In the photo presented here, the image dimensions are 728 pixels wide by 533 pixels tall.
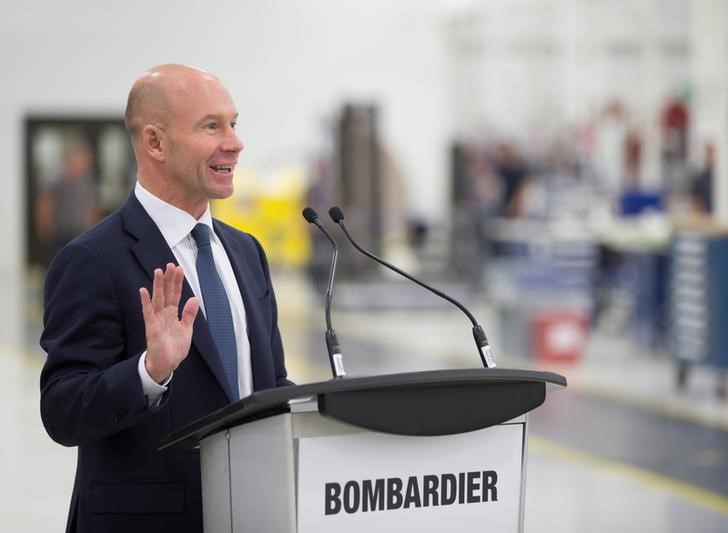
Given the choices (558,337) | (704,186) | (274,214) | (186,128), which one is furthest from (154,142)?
(274,214)

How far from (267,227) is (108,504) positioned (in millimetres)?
18258

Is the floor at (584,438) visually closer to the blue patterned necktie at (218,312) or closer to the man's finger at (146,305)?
the blue patterned necktie at (218,312)

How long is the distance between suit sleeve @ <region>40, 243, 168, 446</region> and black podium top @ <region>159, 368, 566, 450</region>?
0.11m

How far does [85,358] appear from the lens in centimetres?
211

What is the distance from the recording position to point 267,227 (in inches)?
802

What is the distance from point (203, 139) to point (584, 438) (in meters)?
5.40

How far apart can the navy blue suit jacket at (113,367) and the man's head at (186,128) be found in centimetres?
10

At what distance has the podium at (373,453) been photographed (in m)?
1.92

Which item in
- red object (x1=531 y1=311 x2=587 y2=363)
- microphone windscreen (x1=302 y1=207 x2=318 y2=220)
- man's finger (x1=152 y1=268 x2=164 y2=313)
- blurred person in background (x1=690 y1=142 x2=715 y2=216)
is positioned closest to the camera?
man's finger (x1=152 y1=268 x2=164 y2=313)

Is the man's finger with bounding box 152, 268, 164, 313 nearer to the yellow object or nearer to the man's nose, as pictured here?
the man's nose

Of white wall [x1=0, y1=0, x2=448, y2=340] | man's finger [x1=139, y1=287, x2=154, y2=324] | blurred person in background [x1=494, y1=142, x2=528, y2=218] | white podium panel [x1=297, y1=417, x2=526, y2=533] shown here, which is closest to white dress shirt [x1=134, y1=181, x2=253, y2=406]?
A: man's finger [x1=139, y1=287, x2=154, y2=324]

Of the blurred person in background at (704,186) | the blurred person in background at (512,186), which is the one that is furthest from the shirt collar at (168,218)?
the blurred person in background at (512,186)

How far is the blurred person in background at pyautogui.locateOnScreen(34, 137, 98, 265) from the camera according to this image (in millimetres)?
20781

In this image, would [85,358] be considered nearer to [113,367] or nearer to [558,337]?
[113,367]
